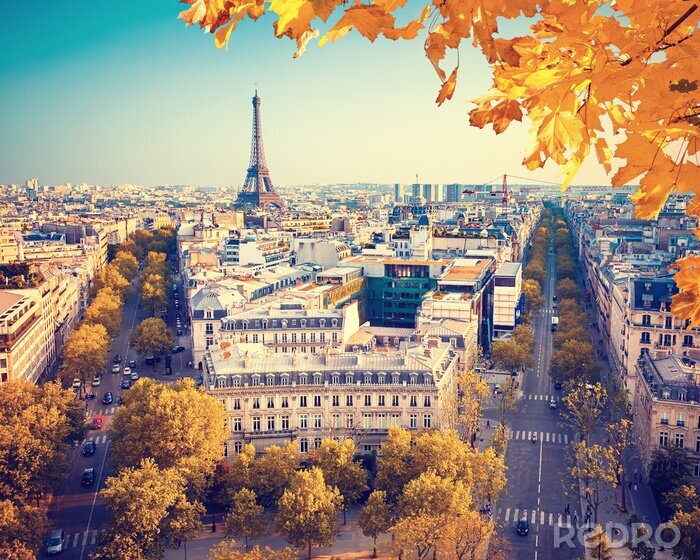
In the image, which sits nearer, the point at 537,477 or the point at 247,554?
the point at 247,554

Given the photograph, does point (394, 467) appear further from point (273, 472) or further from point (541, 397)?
point (541, 397)

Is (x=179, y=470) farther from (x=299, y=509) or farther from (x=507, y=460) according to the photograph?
(x=507, y=460)

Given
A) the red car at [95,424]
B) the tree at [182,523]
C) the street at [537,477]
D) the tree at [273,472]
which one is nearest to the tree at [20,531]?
the tree at [182,523]

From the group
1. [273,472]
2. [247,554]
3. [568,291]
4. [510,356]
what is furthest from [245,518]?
[568,291]

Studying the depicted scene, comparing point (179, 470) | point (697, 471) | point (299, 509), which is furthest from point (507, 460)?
point (179, 470)

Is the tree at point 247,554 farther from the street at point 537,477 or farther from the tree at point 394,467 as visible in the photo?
the street at point 537,477
